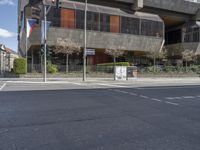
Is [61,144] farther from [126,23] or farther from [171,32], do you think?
[171,32]

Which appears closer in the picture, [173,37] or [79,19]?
[79,19]

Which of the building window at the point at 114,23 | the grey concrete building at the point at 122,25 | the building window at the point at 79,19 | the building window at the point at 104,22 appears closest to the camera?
the grey concrete building at the point at 122,25

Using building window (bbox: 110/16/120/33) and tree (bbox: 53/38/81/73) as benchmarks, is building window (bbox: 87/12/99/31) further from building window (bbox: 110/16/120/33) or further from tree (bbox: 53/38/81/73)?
tree (bbox: 53/38/81/73)

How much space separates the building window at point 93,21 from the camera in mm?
38906

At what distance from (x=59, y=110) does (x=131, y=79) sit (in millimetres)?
21671

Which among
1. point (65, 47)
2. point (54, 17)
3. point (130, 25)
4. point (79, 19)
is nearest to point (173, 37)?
point (130, 25)

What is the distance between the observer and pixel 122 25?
41.5 metres

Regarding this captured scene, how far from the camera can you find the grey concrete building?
36.6 meters

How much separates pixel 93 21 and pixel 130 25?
22.6ft

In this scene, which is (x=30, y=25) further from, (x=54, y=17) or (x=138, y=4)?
(x=138, y=4)

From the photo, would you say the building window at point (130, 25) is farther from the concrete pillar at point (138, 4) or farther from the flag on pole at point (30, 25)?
the flag on pole at point (30, 25)

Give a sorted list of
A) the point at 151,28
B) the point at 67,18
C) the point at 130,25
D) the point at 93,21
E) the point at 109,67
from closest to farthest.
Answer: the point at 109,67
the point at 67,18
the point at 93,21
the point at 130,25
the point at 151,28

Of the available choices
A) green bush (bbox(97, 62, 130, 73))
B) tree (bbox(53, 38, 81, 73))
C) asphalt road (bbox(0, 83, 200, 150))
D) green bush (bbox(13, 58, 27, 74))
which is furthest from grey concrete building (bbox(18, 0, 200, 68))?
asphalt road (bbox(0, 83, 200, 150))

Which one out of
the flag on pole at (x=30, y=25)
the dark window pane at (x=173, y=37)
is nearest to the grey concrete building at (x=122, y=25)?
the dark window pane at (x=173, y=37)
